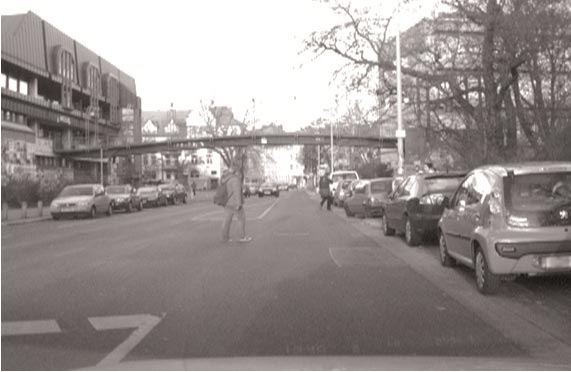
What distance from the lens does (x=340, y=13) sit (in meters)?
30.7

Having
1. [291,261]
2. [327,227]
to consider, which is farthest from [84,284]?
[327,227]

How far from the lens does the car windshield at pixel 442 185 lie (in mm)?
14555

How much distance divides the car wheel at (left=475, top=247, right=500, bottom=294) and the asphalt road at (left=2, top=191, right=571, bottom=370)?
160 millimetres

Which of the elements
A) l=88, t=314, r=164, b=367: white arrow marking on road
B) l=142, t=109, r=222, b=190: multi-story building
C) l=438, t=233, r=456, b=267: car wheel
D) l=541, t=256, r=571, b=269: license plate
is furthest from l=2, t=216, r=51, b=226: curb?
l=142, t=109, r=222, b=190: multi-story building

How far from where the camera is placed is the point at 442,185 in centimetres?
1473

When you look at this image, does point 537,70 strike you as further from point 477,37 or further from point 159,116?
point 159,116

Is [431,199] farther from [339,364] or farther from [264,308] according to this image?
[339,364]

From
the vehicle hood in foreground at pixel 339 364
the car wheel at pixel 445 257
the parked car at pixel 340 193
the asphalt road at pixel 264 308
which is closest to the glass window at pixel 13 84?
the parked car at pixel 340 193

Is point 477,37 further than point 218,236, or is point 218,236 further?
point 477,37

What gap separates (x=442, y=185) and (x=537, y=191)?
6.01 m

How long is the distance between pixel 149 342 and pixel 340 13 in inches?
1025

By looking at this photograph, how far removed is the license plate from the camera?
839 cm

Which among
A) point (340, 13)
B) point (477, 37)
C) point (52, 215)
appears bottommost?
point (52, 215)

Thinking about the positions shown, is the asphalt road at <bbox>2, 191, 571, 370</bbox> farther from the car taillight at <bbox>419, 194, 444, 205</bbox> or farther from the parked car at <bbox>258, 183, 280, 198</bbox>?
the parked car at <bbox>258, 183, 280, 198</bbox>
